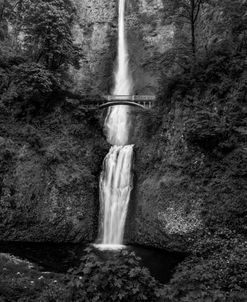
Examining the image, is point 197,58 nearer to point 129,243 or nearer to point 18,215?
point 129,243

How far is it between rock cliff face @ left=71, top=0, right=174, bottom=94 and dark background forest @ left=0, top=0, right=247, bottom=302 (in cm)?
825

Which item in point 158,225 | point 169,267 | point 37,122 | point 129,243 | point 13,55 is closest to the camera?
point 169,267

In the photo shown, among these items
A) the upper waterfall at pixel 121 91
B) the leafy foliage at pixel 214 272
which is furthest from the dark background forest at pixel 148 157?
the upper waterfall at pixel 121 91

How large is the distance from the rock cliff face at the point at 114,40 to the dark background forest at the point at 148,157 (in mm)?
8252

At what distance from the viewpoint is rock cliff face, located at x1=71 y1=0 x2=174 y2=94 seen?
94.5ft

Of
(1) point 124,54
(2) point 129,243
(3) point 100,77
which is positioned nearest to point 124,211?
(2) point 129,243

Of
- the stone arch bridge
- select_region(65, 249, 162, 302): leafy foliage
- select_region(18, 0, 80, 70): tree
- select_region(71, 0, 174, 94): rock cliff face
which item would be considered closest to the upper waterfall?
select_region(71, 0, 174, 94): rock cliff face

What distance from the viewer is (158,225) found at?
13.7m

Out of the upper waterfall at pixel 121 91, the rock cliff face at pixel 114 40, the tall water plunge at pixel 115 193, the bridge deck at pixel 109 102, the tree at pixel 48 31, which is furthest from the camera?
the rock cliff face at pixel 114 40

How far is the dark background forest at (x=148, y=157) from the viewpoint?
11.2m

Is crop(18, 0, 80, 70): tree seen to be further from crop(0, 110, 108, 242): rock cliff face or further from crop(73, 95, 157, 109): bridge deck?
crop(0, 110, 108, 242): rock cliff face

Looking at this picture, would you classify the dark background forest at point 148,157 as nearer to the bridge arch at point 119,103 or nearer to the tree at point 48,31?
the tree at point 48,31

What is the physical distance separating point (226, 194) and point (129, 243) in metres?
5.27

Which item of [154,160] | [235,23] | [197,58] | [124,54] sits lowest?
[154,160]
